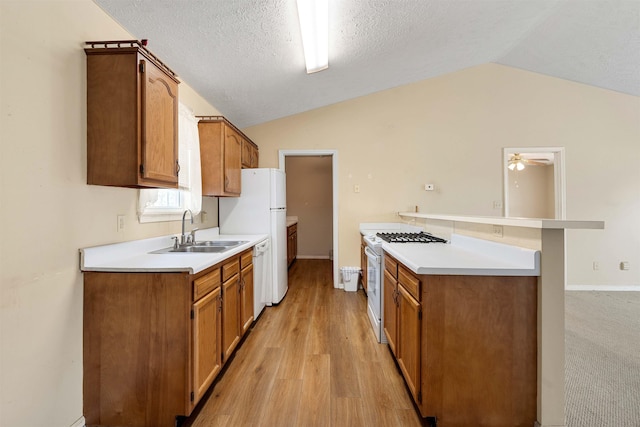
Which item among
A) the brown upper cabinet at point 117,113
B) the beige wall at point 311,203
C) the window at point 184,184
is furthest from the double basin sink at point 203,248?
the beige wall at point 311,203

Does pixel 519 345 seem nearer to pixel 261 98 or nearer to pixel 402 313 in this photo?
pixel 402 313

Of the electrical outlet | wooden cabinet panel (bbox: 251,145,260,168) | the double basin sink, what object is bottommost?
the double basin sink

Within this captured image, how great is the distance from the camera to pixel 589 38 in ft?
9.50

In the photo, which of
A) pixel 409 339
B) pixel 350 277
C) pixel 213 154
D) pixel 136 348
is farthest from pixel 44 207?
pixel 350 277

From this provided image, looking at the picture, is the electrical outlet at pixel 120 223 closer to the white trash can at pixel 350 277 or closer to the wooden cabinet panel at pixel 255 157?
the wooden cabinet panel at pixel 255 157

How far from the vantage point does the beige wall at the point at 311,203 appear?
248 inches

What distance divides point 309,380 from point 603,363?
2.29m

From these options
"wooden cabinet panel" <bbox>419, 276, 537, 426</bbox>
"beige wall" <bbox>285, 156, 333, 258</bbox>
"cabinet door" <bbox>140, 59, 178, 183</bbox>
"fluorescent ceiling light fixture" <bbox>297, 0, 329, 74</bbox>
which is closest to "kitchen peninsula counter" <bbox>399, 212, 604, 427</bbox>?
"wooden cabinet panel" <bbox>419, 276, 537, 426</bbox>

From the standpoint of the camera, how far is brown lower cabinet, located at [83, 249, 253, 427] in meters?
1.40

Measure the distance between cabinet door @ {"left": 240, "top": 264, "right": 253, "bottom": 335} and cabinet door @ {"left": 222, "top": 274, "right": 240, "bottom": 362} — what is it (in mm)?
92

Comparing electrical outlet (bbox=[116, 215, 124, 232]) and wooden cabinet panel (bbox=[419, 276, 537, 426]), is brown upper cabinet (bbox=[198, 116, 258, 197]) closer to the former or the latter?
electrical outlet (bbox=[116, 215, 124, 232])

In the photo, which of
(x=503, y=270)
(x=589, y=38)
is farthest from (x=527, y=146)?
(x=503, y=270)

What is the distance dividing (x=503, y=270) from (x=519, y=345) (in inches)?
15.7

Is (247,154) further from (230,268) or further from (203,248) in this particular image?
(230,268)
